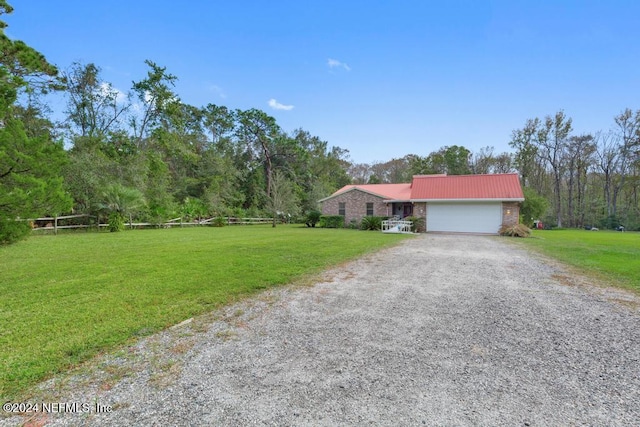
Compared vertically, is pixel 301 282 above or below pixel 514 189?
below

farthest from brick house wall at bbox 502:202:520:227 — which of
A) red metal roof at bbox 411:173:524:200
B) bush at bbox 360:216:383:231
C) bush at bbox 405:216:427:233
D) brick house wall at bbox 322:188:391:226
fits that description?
brick house wall at bbox 322:188:391:226

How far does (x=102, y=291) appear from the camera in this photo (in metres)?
4.62

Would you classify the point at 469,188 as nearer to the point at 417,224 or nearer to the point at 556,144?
the point at 417,224

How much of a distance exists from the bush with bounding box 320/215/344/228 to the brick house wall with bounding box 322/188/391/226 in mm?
1056

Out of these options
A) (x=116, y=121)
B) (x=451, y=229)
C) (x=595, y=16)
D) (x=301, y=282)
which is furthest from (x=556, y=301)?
(x=116, y=121)

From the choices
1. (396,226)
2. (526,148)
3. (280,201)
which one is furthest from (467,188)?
(526,148)

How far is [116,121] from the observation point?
23.0 meters

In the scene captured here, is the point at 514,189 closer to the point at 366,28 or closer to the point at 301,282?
the point at 366,28

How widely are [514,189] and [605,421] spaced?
19.8 metres

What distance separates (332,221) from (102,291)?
1907cm

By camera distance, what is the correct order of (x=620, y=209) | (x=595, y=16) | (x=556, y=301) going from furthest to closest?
(x=620, y=209) < (x=595, y=16) < (x=556, y=301)

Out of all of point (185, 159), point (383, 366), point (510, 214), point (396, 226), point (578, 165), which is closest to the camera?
point (383, 366)

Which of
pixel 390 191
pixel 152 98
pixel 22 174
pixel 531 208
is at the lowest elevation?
pixel 531 208

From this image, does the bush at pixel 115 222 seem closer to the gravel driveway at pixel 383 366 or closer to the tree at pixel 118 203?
the tree at pixel 118 203
